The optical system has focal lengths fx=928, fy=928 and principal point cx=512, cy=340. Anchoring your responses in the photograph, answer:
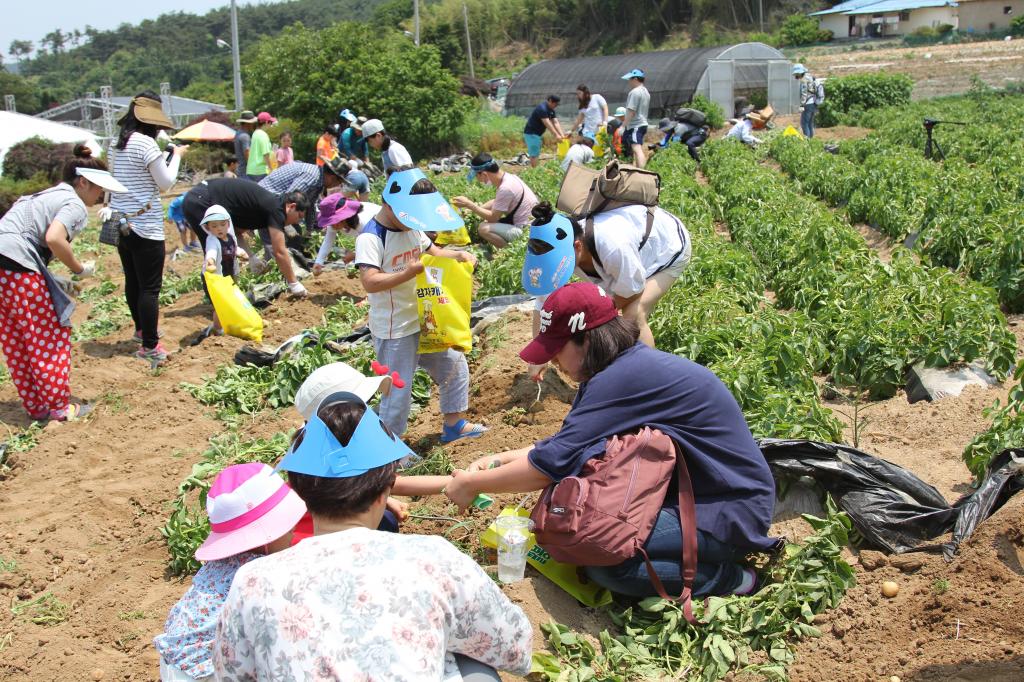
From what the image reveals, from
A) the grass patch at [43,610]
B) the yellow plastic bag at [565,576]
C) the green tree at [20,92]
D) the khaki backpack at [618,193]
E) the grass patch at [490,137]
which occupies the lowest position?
the grass patch at [490,137]

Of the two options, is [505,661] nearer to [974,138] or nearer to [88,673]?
[88,673]

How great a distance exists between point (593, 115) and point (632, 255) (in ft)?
36.2

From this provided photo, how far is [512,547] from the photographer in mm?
3508

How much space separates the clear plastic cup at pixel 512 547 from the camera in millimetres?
3506

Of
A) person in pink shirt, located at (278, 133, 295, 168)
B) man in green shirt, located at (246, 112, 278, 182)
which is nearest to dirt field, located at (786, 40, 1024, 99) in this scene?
person in pink shirt, located at (278, 133, 295, 168)

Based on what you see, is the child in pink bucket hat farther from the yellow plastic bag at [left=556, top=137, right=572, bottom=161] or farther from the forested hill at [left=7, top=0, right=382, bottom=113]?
the forested hill at [left=7, top=0, right=382, bottom=113]

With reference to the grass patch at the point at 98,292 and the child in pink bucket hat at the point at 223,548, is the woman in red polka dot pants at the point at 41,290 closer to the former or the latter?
the child in pink bucket hat at the point at 223,548

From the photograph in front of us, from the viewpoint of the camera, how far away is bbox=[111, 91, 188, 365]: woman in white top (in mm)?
7367

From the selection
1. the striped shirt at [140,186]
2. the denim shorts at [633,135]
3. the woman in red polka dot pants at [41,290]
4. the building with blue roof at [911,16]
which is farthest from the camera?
the building with blue roof at [911,16]

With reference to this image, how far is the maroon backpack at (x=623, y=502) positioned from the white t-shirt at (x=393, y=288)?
2.04m

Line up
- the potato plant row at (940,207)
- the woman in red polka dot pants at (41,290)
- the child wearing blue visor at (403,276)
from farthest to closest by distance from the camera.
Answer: the potato plant row at (940,207)
the woman in red polka dot pants at (41,290)
the child wearing blue visor at (403,276)

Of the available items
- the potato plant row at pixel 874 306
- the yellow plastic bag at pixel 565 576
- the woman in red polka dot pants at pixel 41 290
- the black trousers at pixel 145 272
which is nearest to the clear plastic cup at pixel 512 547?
the yellow plastic bag at pixel 565 576

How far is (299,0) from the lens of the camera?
191750 millimetres

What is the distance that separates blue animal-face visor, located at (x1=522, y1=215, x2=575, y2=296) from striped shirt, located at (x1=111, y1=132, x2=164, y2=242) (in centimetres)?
372
